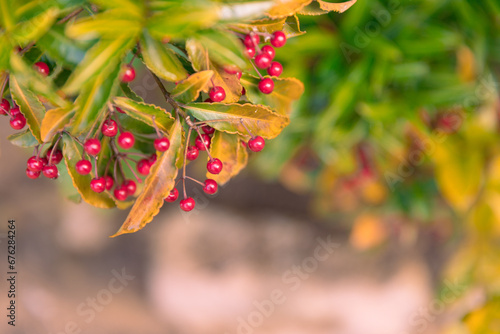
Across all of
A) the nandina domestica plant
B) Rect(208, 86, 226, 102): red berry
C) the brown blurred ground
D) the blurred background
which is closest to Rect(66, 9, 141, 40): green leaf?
the nandina domestica plant

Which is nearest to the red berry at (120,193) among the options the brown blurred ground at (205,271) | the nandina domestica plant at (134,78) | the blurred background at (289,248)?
the nandina domestica plant at (134,78)

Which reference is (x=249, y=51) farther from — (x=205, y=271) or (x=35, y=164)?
(x=205, y=271)

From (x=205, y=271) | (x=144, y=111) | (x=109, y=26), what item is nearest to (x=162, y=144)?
(x=144, y=111)

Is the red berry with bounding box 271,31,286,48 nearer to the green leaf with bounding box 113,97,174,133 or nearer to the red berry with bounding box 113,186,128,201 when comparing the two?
the green leaf with bounding box 113,97,174,133

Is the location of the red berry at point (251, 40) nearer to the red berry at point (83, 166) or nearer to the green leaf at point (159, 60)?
the green leaf at point (159, 60)

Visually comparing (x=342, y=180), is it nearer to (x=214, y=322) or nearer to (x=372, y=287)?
(x=372, y=287)
